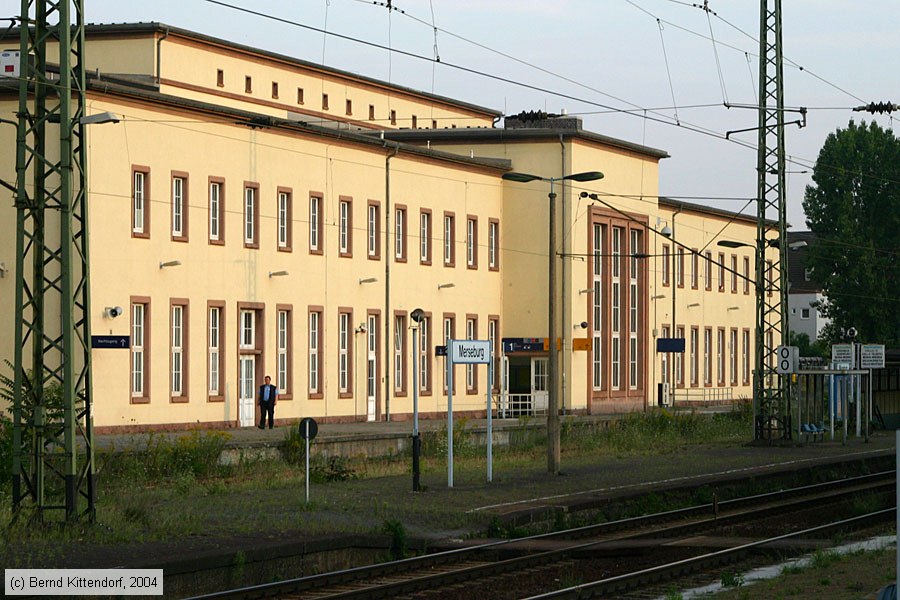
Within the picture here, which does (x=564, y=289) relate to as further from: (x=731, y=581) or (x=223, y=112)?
(x=731, y=581)

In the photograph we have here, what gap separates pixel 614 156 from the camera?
66062mm

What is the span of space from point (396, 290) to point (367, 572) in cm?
3807

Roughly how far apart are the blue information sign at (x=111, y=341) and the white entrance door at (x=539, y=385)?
82.8 feet

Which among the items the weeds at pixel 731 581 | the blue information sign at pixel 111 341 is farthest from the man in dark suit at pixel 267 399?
the weeds at pixel 731 581

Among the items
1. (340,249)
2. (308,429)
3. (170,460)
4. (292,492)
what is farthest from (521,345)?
(308,429)

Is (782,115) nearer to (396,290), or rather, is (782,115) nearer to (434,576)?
(396,290)

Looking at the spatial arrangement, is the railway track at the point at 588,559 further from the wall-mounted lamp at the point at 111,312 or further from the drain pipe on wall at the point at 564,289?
the drain pipe on wall at the point at 564,289

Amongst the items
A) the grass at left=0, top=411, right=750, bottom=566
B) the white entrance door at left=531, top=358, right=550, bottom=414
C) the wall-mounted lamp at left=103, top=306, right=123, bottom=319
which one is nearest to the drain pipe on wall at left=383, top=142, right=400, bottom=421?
the white entrance door at left=531, top=358, right=550, bottom=414

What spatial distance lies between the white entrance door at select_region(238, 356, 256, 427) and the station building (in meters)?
0.09

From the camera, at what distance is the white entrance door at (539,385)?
6394 cm

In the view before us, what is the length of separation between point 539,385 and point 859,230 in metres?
32.6

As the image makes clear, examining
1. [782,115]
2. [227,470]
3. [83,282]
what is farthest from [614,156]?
[83,282]

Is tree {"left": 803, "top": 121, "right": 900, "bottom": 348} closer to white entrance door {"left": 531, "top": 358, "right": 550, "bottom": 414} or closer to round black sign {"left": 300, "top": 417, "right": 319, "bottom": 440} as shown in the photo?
white entrance door {"left": 531, "top": 358, "right": 550, "bottom": 414}

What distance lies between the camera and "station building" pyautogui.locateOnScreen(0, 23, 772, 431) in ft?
145
